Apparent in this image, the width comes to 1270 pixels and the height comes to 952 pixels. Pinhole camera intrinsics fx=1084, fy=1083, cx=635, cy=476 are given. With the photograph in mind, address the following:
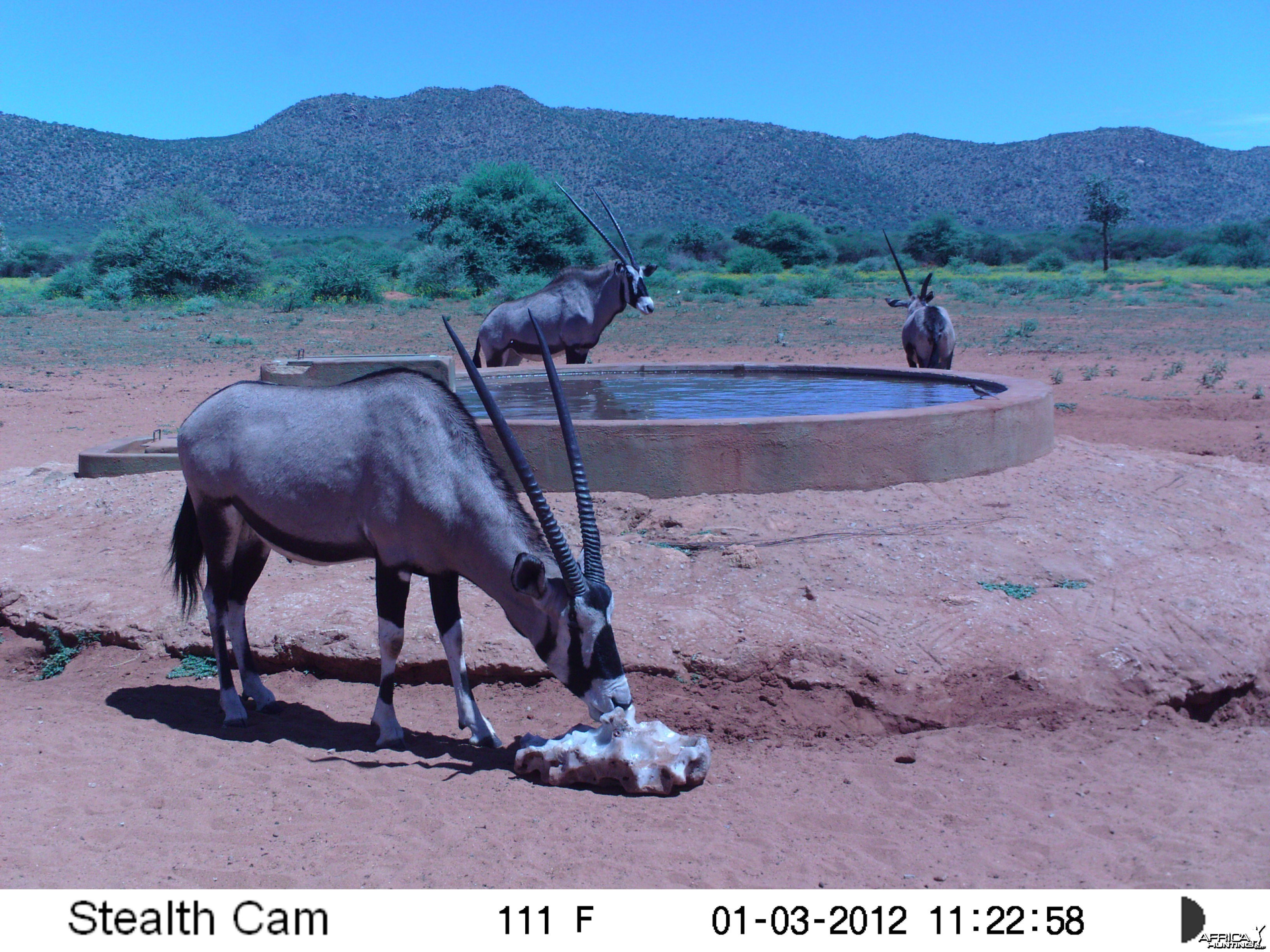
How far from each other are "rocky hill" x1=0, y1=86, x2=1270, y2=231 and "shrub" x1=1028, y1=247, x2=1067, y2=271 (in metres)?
31.5

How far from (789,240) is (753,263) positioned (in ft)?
23.8

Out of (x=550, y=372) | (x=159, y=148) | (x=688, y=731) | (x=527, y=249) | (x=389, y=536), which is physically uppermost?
(x=159, y=148)

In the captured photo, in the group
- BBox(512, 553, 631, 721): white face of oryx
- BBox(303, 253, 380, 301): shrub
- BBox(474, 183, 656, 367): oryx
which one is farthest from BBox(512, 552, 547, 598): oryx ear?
BBox(303, 253, 380, 301): shrub

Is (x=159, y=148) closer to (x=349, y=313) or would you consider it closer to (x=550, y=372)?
(x=349, y=313)

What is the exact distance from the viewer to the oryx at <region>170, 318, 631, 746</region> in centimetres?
362

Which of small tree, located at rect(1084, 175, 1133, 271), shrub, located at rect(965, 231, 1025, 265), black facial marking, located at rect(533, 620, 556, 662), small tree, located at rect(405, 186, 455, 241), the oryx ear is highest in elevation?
small tree, located at rect(1084, 175, 1133, 271)

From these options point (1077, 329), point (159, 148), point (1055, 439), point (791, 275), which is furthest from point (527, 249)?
point (159, 148)

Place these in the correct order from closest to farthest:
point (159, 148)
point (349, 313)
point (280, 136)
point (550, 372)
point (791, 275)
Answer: point (550, 372)
point (349, 313)
point (791, 275)
point (159, 148)
point (280, 136)

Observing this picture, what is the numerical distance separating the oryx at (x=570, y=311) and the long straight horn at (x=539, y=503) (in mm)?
7235

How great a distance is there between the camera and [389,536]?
3947mm

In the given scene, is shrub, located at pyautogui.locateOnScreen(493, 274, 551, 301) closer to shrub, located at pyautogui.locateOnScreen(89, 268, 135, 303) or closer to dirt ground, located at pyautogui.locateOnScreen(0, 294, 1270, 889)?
shrub, located at pyautogui.locateOnScreen(89, 268, 135, 303)

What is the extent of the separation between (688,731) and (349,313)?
23.6 metres

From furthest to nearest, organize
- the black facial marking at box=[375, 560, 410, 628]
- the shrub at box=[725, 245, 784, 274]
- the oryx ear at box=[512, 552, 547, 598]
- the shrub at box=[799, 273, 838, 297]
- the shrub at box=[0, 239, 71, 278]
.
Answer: the shrub at box=[0, 239, 71, 278]
the shrub at box=[725, 245, 784, 274]
the shrub at box=[799, 273, 838, 297]
the black facial marking at box=[375, 560, 410, 628]
the oryx ear at box=[512, 552, 547, 598]

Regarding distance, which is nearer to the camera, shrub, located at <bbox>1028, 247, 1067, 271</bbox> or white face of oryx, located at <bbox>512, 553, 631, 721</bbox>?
white face of oryx, located at <bbox>512, 553, 631, 721</bbox>
